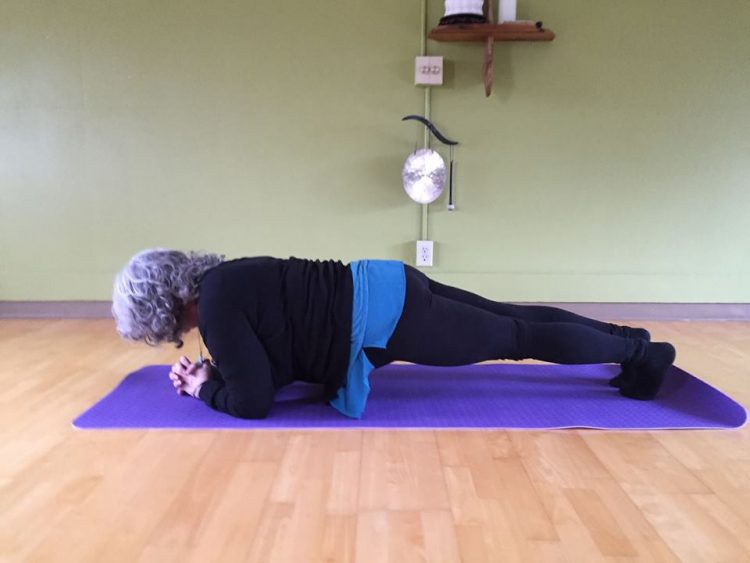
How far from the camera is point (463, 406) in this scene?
73.0 inches

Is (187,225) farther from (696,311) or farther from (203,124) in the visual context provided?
(696,311)

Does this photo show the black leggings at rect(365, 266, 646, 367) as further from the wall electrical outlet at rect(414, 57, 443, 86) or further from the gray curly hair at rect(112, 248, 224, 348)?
the wall electrical outlet at rect(414, 57, 443, 86)

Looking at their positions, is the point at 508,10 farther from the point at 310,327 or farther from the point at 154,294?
the point at 154,294

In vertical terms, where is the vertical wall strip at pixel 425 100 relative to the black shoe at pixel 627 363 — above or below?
above

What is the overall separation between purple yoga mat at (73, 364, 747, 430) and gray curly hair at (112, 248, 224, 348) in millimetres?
295

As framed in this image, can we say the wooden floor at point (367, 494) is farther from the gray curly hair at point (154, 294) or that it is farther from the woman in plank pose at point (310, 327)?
the gray curly hair at point (154, 294)

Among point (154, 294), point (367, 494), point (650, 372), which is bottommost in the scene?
point (367, 494)

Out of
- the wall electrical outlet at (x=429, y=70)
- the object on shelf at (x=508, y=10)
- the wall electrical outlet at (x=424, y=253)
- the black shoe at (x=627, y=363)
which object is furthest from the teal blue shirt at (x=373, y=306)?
the object on shelf at (x=508, y=10)

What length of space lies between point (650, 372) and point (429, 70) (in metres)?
1.67

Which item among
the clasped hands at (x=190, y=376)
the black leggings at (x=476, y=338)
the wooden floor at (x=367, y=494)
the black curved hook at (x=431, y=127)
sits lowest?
the wooden floor at (x=367, y=494)

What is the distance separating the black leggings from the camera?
5.49 ft

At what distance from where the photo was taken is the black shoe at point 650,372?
1.83 metres

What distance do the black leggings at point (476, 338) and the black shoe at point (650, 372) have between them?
1.5 inches

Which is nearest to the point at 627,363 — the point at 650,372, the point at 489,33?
the point at 650,372
